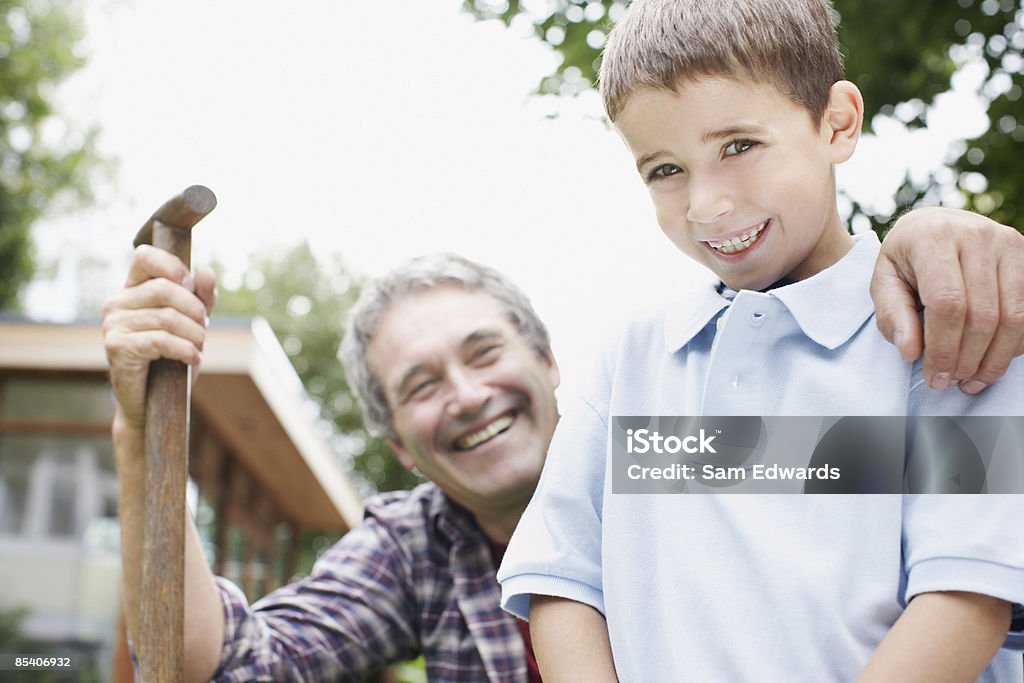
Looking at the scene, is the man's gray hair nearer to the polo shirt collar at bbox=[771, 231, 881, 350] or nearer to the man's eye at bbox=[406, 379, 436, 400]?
the man's eye at bbox=[406, 379, 436, 400]

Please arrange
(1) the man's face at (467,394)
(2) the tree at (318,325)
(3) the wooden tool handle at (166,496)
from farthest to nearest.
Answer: (2) the tree at (318,325) < (1) the man's face at (467,394) < (3) the wooden tool handle at (166,496)

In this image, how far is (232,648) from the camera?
2270mm

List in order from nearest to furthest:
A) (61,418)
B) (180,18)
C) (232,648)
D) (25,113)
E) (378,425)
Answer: (232,648) → (378,425) → (61,418) → (25,113) → (180,18)

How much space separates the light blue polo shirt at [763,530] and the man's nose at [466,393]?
108 centimetres

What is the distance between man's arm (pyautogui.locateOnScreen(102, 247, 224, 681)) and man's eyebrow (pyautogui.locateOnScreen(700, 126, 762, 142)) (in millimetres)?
1167

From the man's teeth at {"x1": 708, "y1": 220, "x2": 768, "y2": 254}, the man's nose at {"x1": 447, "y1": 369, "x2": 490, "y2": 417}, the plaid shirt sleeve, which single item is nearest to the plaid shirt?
the plaid shirt sleeve

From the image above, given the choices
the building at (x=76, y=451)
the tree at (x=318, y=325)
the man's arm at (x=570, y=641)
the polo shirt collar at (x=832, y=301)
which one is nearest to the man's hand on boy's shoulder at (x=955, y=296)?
the polo shirt collar at (x=832, y=301)

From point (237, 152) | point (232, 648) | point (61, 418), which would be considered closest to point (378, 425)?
point (232, 648)

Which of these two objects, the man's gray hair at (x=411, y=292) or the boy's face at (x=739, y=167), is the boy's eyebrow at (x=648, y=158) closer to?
the boy's face at (x=739, y=167)

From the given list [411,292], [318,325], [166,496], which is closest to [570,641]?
[166,496]

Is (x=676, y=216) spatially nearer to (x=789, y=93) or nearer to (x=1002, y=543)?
(x=789, y=93)

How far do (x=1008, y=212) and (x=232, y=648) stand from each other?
3.12 metres

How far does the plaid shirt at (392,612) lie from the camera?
2.34 metres

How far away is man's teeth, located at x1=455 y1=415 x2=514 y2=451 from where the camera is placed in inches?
98.5
